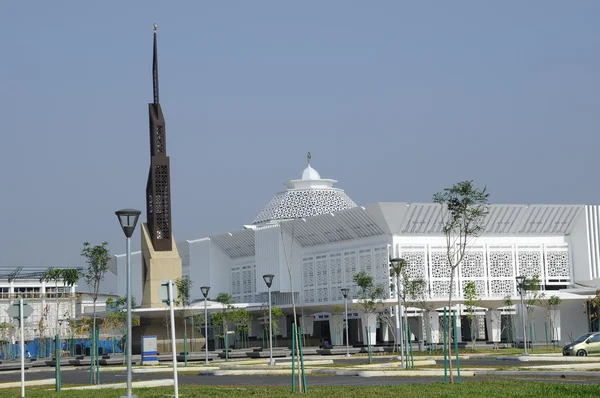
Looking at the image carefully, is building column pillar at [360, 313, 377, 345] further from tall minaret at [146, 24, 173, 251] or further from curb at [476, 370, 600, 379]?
curb at [476, 370, 600, 379]

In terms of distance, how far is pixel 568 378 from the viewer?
25828 millimetres

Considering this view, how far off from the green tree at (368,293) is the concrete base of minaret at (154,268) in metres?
12.2

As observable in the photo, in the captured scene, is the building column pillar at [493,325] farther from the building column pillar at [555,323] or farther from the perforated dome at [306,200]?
the perforated dome at [306,200]

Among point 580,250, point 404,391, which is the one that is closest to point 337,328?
point 580,250

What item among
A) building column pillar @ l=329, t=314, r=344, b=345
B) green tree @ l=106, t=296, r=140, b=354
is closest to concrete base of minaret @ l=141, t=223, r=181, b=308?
green tree @ l=106, t=296, r=140, b=354

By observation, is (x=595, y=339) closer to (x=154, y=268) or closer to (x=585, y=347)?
(x=585, y=347)

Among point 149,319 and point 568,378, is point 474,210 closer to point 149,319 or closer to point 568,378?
point 568,378

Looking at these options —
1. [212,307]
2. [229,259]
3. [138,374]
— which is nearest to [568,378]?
[138,374]

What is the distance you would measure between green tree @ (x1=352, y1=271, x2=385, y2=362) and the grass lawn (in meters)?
38.0

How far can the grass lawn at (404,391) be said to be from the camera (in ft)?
66.3

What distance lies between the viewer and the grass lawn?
66.3ft

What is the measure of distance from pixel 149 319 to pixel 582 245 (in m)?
35.5

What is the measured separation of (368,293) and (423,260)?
22.3 feet

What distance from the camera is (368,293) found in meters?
71.3
